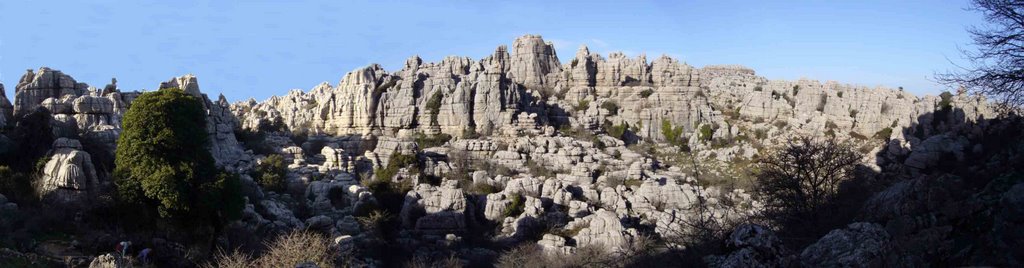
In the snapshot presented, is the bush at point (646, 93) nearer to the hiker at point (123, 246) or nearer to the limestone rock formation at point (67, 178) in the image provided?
the limestone rock formation at point (67, 178)

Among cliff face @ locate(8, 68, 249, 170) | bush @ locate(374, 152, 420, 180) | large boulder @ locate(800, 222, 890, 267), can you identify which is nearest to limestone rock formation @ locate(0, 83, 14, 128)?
cliff face @ locate(8, 68, 249, 170)

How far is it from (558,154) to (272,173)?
1567 cm

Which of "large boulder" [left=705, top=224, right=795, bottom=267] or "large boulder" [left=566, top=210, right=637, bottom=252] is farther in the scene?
"large boulder" [left=566, top=210, right=637, bottom=252]

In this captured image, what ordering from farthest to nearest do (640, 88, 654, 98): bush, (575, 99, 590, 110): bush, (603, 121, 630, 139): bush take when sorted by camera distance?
(640, 88, 654, 98): bush, (575, 99, 590, 110): bush, (603, 121, 630, 139): bush

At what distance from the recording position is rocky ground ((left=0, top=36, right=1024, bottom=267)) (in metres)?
10.7

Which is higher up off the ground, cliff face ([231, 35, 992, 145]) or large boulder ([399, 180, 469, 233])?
cliff face ([231, 35, 992, 145])

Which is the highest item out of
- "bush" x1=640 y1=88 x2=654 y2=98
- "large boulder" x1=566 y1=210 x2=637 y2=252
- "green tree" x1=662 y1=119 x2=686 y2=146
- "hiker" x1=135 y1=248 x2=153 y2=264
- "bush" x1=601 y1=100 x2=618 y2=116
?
"bush" x1=640 y1=88 x2=654 y2=98

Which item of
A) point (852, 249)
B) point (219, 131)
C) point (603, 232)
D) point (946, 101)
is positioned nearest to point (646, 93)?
point (946, 101)

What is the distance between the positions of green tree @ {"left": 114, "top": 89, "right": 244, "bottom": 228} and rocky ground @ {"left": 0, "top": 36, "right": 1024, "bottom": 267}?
0.96 m

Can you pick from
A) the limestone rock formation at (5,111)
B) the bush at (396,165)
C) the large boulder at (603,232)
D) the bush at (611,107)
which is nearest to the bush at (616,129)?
the bush at (611,107)

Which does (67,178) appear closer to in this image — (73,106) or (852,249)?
(73,106)

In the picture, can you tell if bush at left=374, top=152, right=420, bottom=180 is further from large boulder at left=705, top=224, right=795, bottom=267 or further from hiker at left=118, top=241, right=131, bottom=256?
large boulder at left=705, top=224, right=795, bottom=267

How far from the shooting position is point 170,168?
21.0 m

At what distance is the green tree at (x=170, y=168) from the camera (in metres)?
20.6
